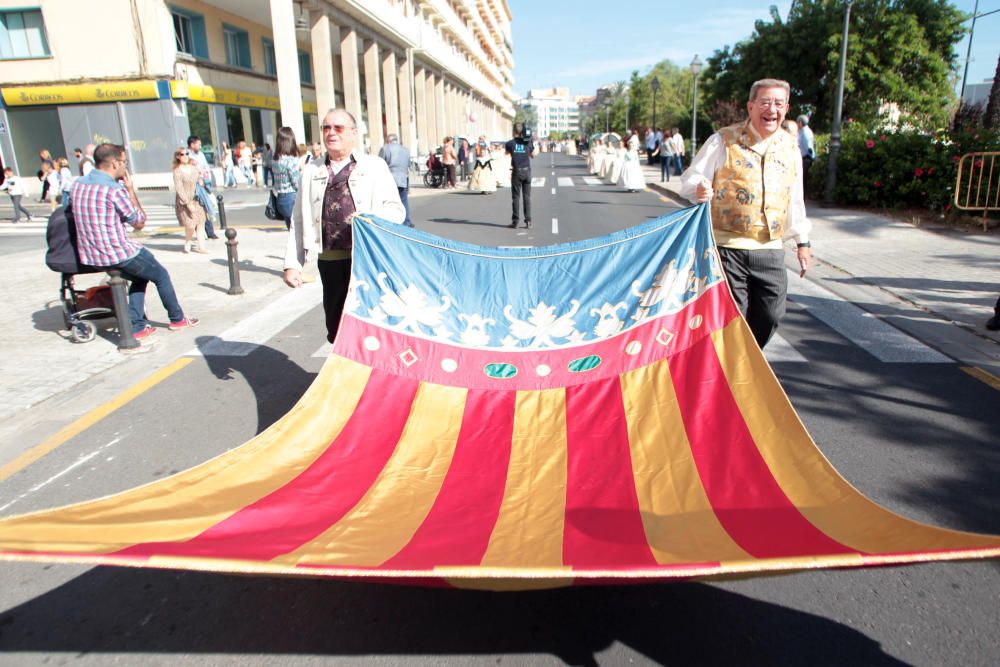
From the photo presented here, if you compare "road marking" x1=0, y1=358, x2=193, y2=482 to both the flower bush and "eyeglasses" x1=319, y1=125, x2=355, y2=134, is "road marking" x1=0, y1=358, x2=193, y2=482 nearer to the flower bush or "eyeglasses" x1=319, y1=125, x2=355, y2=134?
"eyeglasses" x1=319, y1=125, x2=355, y2=134

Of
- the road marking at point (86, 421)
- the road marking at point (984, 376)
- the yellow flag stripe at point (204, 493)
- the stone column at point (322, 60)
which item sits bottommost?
the road marking at point (984, 376)

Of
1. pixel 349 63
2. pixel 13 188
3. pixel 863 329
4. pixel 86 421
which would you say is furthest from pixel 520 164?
pixel 349 63

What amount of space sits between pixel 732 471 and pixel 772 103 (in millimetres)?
2278

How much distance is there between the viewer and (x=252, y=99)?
3231 centimetres

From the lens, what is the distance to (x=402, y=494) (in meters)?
3.10

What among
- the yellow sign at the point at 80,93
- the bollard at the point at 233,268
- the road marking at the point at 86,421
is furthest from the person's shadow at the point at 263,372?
the yellow sign at the point at 80,93

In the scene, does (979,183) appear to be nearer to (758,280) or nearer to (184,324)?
(758,280)

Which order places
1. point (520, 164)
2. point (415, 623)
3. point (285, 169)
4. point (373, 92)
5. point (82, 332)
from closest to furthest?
point (415, 623) < point (82, 332) < point (285, 169) < point (520, 164) < point (373, 92)

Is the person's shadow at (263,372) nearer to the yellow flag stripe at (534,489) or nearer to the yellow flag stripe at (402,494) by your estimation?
the yellow flag stripe at (402,494)

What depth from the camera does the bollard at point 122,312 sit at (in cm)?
659

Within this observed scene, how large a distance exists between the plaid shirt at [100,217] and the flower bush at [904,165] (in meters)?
14.9

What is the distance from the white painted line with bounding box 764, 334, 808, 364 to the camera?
20.3ft

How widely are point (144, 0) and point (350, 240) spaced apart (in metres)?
26.1

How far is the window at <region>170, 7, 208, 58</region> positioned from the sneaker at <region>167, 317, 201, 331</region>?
2397 centimetres
